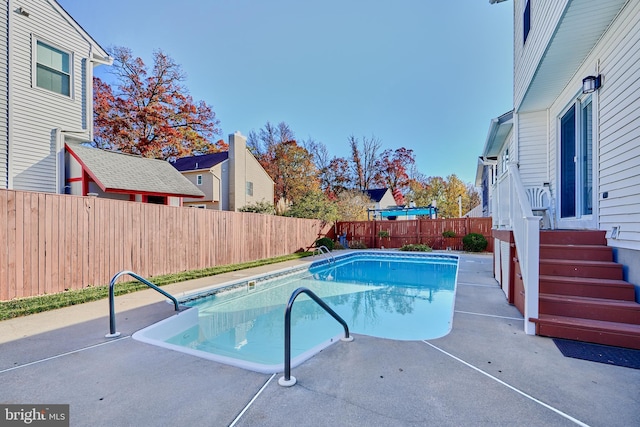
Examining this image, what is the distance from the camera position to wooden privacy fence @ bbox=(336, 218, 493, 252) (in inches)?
612

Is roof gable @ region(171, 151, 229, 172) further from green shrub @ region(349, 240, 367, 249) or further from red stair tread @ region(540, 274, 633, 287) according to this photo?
red stair tread @ region(540, 274, 633, 287)

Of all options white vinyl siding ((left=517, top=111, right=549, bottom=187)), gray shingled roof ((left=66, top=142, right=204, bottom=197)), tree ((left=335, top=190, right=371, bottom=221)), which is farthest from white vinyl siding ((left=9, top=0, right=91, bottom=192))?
tree ((left=335, top=190, right=371, bottom=221))

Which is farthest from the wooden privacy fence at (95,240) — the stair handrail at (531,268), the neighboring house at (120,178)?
the stair handrail at (531,268)

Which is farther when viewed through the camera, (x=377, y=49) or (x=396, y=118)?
(x=396, y=118)

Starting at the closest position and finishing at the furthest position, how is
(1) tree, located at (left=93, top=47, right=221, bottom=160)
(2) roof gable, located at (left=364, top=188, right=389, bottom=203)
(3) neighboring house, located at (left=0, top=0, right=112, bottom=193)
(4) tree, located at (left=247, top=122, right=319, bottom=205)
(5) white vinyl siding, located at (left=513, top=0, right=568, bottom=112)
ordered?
(5) white vinyl siding, located at (left=513, top=0, right=568, bottom=112) → (3) neighboring house, located at (left=0, top=0, right=112, bottom=193) → (1) tree, located at (left=93, top=47, right=221, bottom=160) → (4) tree, located at (left=247, top=122, right=319, bottom=205) → (2) roof gable, located at (left=364, top=188, right=389, bottom=203)

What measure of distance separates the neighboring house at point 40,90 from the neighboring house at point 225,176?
9.40 meters

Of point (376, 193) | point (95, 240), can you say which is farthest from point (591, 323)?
point (376, 193)

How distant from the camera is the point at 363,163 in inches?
1247

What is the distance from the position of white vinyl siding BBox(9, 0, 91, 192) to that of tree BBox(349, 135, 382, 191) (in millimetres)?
24728

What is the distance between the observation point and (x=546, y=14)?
438cm

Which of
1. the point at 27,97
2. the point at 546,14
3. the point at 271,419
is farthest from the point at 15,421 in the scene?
the point at 27,97

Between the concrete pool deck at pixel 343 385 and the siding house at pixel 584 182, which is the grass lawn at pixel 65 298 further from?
the siding house at pixel 584 182

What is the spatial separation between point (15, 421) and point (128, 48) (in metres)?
22.9

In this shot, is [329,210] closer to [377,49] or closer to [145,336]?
[377,49]
